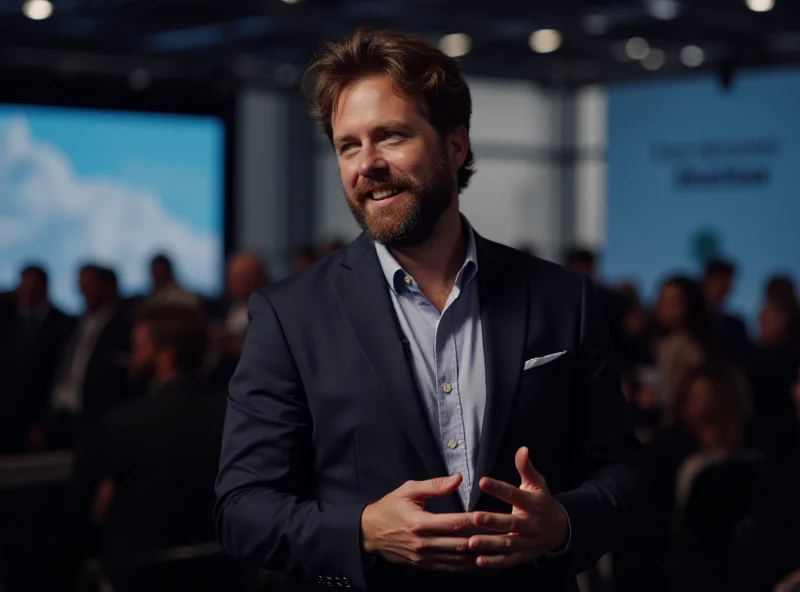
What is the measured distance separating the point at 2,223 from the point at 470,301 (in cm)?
1203

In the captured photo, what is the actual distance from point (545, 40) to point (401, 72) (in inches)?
461

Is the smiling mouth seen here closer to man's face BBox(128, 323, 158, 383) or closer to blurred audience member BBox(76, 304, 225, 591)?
blurred audience member BBox(76, 304, 225, 591)

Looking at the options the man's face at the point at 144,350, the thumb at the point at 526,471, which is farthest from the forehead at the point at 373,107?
the man's face at the point at 144,350

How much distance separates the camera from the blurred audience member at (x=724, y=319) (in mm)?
7095

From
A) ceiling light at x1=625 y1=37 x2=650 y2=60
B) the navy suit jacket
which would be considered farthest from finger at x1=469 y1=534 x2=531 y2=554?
ceiling light at x1=625 y1=37 x2=650 y2=60

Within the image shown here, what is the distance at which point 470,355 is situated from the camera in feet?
5.85

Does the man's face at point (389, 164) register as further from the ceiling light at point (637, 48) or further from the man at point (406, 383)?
the ceiling light at point (637, 48)

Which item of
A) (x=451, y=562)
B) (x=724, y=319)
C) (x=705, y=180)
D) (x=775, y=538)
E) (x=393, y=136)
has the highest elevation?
(x=705, y=180)

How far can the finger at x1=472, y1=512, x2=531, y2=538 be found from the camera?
4.97 ft

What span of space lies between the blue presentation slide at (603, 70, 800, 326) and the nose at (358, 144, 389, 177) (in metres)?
10.3

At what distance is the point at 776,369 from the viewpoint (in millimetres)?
6500

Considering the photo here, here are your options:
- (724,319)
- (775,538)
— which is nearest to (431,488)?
(775,538)

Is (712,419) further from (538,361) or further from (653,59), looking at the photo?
(653,59)

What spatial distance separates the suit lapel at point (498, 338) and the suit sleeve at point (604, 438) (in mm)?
108
